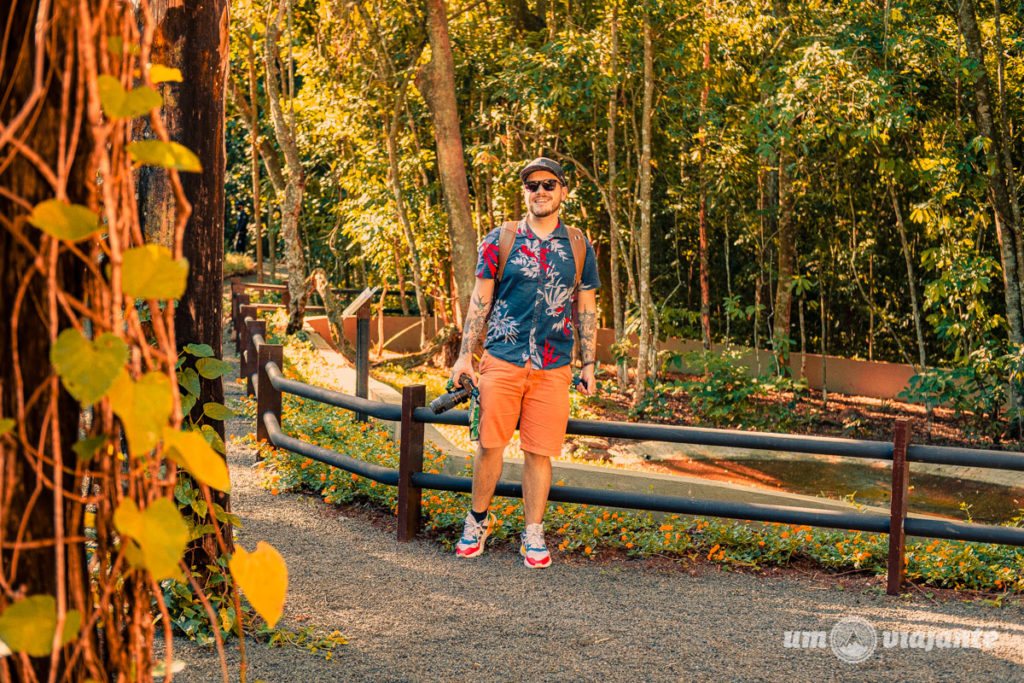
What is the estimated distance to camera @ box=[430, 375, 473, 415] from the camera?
15.8ft

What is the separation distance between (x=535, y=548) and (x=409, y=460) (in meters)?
0.94

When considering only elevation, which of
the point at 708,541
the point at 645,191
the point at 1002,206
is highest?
the point at 645,191

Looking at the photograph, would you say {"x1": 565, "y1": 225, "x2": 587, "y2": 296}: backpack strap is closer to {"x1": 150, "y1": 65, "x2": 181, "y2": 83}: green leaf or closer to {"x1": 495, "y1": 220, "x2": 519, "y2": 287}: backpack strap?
{"x1": 495, "y1": 220, "x2": 519, "y2": 287}: backpack strap

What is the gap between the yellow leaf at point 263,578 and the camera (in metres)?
1.28

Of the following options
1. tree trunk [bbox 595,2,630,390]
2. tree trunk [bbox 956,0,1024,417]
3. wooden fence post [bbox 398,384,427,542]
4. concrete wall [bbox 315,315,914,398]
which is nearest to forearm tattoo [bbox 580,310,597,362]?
wooden fence post [bbox 398,384,427,542]

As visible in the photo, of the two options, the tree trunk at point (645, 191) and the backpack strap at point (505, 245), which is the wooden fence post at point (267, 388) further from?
the tree trunk at point (645, 191)

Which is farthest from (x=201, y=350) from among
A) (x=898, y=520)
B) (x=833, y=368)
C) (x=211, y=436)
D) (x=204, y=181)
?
(x=833, y=368)

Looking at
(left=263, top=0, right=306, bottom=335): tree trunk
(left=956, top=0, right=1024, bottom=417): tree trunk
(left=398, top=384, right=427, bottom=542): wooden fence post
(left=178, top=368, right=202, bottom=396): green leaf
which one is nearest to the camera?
(left=178, top=368, right=202, bottom=396): green leaf

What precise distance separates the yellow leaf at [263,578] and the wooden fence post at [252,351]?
888 cm

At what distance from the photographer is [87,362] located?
1196 mm

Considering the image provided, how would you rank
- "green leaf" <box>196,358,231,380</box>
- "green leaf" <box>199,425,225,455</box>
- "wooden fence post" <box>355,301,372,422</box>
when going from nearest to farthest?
"green leaf" <box>196,358,231,380</box>
"green leaf" <box>199,425,225,455</box>
"wooden fence post" <box>355,301,372,422</box>

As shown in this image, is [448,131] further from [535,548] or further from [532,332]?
[535,548]
